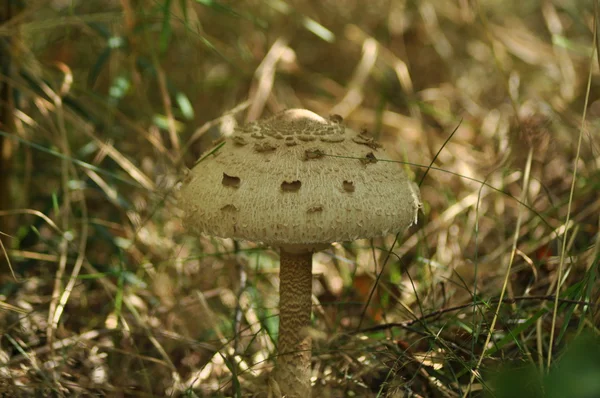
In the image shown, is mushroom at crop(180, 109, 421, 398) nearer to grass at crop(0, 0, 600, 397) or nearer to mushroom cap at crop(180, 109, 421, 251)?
mushroom cap at crop(180, 109, 421, 251)

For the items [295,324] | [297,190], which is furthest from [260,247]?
[297,190]

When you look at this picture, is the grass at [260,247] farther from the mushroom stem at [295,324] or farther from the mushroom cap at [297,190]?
the mushroom cap at [297,190]

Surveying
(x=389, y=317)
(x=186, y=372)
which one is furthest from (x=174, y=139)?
(x=389, y=317)

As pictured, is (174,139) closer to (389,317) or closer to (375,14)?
(389,317)

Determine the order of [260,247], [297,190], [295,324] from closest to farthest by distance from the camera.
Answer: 1. [297,190]
2. [295,324]
3. [260,247]

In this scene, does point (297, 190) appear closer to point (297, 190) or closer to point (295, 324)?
point (297, 190)

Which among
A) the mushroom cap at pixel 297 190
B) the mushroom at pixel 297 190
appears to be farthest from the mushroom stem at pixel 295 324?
the mushroom cap at pixel 297 190
